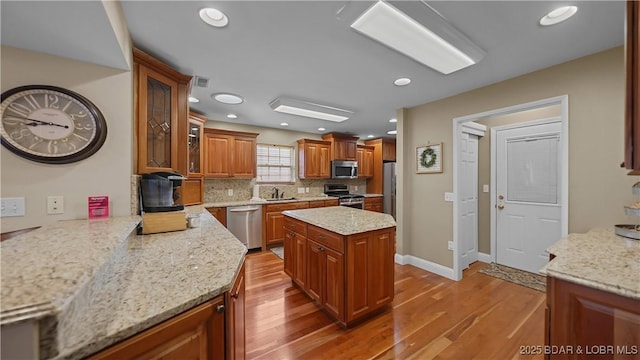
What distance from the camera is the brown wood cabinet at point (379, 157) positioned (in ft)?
20.1

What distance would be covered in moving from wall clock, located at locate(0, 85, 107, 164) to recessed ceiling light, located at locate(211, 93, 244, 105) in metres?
1.57

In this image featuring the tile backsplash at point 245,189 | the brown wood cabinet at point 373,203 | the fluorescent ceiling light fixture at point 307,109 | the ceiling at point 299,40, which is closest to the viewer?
the ceiling at point 299,40

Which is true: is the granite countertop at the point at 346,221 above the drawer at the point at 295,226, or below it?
above

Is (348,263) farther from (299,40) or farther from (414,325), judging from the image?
(299,40)

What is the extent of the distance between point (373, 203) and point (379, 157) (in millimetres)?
1249

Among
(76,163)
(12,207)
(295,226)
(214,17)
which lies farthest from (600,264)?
(12,207)

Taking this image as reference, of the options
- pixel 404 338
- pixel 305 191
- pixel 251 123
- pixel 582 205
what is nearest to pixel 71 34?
pixel 404 338

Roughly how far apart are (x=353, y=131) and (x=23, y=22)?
4.84 metres

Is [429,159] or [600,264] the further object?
[429,159]

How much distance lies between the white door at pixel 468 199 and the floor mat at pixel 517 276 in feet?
0.87

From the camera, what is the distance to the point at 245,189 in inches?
185

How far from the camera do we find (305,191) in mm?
5453

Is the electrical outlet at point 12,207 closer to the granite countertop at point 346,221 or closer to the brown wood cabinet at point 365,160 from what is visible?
the granite countertop at point 346,221

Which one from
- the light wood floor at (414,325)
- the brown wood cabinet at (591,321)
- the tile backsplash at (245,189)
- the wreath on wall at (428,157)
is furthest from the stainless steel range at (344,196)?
the brown wood cabinet at (591,321)
